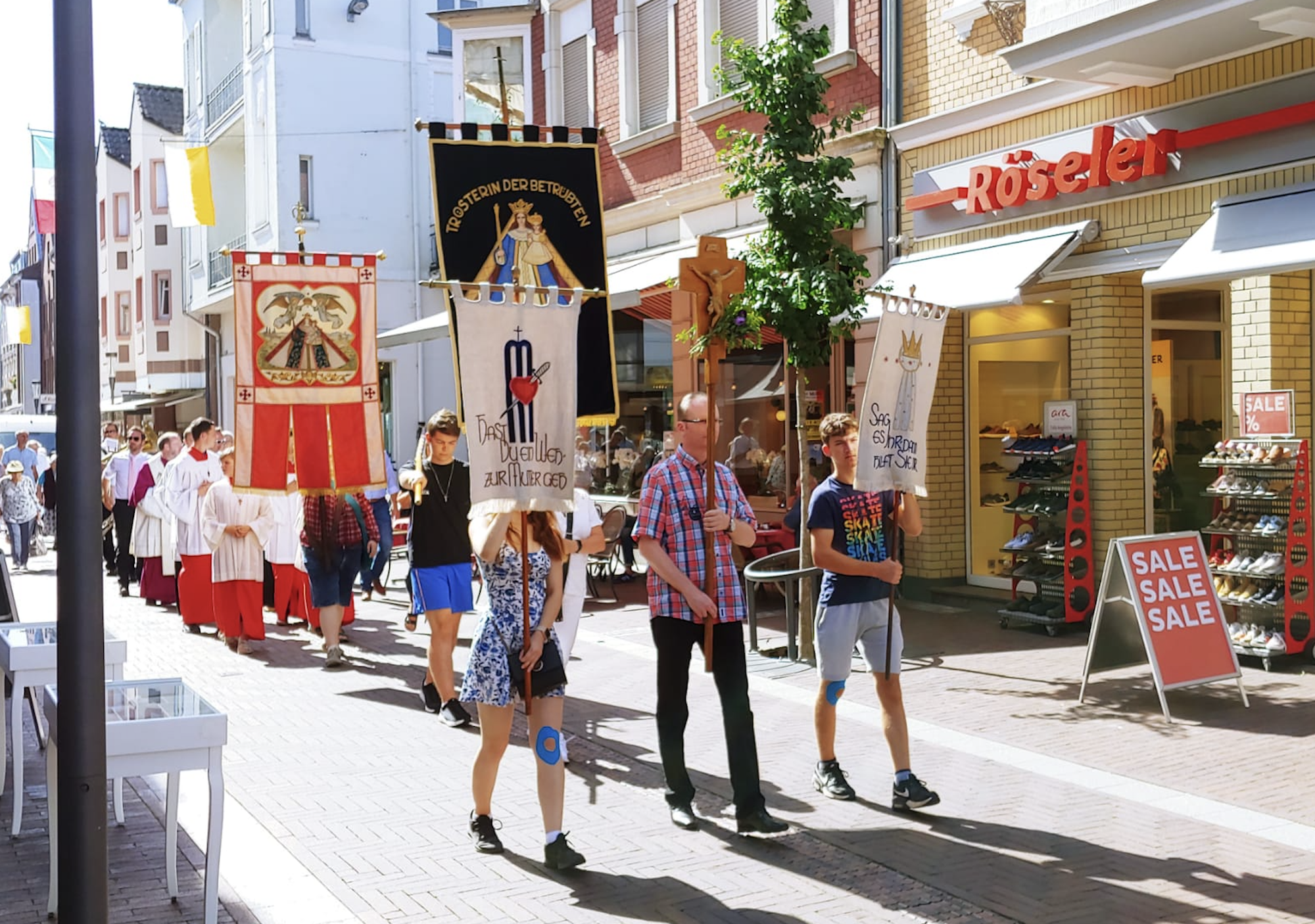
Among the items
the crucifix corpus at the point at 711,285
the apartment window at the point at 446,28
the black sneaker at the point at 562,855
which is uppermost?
the apartment window at the point at 446,28

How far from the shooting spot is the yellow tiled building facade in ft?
36.5

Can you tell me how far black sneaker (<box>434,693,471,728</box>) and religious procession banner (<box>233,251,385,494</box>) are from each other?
2099mm

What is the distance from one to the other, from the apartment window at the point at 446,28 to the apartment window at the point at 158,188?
574 inches

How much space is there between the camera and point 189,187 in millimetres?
26031

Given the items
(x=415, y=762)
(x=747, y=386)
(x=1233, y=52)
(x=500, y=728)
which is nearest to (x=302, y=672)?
(x=415, y=762)

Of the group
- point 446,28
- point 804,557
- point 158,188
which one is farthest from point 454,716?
point 158,188

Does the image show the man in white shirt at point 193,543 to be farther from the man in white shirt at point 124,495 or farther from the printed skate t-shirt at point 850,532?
the printed skate t-shirt at point 850,532

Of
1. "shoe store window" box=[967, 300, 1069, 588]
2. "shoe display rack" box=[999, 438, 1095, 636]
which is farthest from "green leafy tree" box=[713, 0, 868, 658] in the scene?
"shoe store window" box=[967, 300, 1069, 588]

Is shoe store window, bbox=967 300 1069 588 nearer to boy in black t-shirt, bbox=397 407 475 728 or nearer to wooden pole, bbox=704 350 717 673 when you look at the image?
boy in black t-shirt, bbox=397 407 475 728

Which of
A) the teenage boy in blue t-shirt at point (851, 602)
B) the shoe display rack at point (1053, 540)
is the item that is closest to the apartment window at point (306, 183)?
the shoe display rack at point (1053, 540)

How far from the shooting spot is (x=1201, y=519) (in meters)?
12.8

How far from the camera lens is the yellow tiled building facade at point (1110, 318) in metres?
11.1

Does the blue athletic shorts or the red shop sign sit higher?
the red shop sign

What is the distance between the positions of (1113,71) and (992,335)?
349 cm
